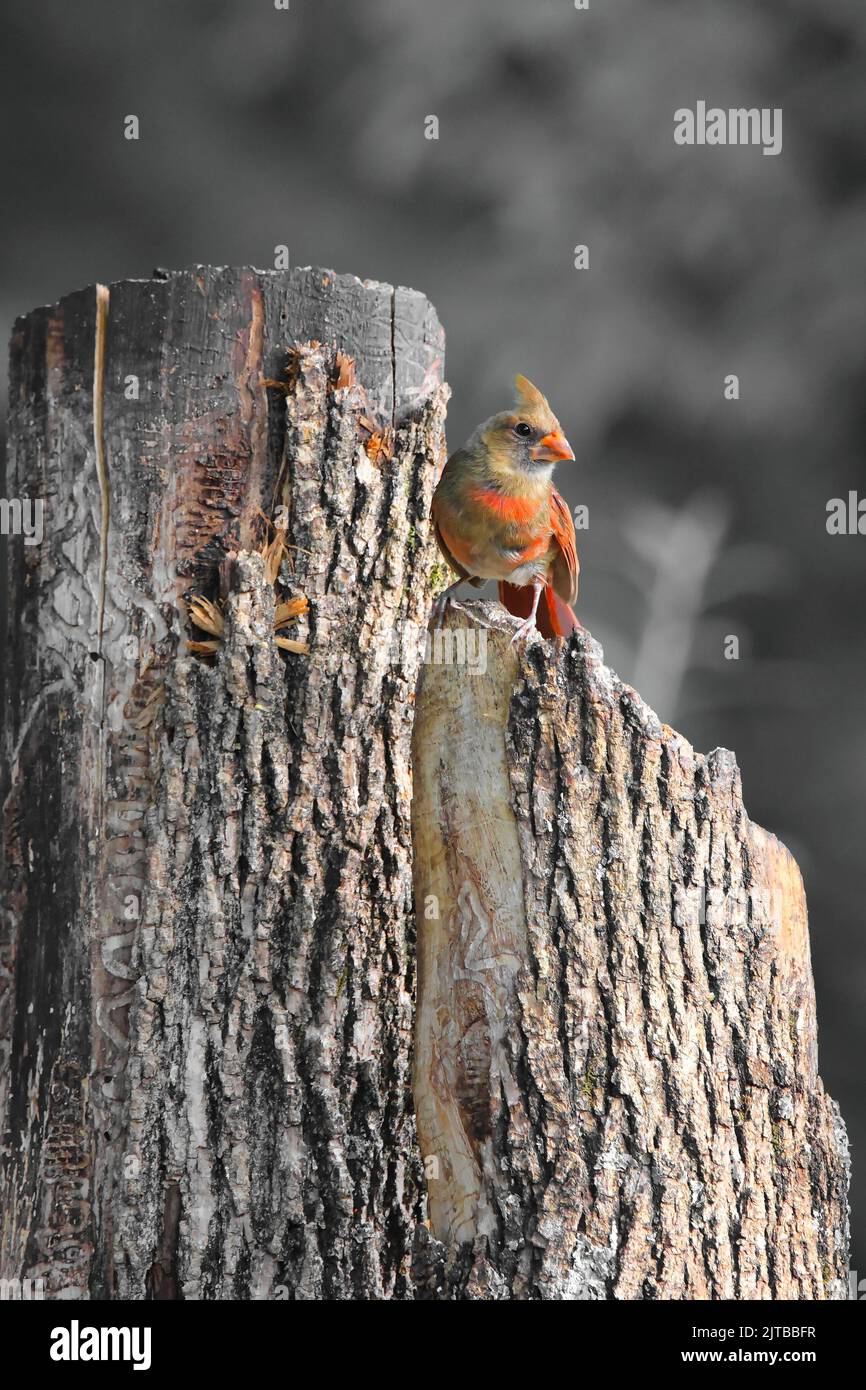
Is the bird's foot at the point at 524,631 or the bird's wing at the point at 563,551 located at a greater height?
the bird's wing at the point at 563,551

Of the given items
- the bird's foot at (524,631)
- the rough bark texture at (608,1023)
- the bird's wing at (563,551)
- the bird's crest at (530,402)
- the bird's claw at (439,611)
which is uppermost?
the bird's crest at (530,402)

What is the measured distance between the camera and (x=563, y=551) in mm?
2438

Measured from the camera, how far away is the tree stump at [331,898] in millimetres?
2117

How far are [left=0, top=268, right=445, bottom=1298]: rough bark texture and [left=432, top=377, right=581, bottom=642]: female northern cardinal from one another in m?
0.14

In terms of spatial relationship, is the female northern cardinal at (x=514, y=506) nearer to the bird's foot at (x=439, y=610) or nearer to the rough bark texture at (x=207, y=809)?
the bird's foot at (x=439, y=610)

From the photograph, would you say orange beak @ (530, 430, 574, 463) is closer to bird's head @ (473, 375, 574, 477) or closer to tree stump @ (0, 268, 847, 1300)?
bird's head @ (473, 375, 574, 477)

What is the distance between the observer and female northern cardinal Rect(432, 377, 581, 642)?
7.78 ft

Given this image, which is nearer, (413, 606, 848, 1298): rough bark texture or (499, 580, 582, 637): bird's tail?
(413, 606, 848, 1298): rough bark texture

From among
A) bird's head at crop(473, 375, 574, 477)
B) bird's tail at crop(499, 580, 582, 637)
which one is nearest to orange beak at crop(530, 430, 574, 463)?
bird's head at crop(473, 375, 574, 477)

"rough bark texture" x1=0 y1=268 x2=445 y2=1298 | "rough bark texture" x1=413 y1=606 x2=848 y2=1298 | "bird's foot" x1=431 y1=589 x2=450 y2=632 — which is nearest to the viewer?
"rough bark texture" x1=413 y1=606 x2=848 y2=1298

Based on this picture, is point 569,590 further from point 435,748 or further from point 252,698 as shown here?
point 252,698

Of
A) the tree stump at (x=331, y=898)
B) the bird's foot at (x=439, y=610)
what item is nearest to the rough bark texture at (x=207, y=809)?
the tree stump at (x=331, y=898)

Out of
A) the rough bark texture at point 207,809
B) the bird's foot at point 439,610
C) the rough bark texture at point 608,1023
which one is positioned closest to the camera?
the rough bark texture at point 608,1023

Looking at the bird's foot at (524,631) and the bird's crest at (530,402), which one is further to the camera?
the bird's crest at (530,402)
